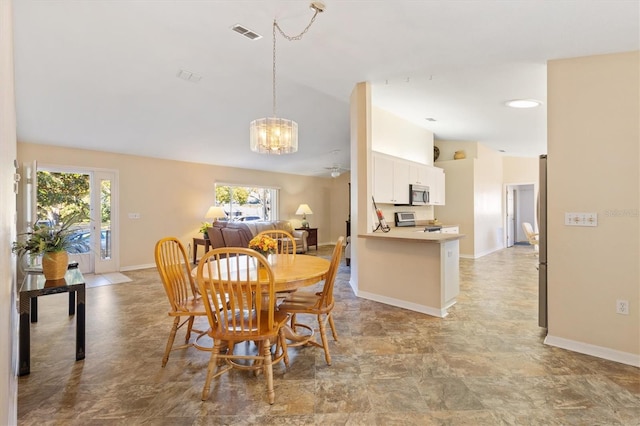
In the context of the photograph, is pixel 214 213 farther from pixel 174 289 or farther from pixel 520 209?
pixel 520 209

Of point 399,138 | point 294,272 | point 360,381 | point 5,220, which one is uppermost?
point 399,138

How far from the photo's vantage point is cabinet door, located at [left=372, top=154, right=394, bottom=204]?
4508mm

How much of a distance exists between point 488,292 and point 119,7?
16.9ft

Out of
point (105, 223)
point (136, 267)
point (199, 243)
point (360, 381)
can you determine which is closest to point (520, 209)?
point (199, 243)


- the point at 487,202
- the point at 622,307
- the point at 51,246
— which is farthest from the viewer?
the point at 487,202

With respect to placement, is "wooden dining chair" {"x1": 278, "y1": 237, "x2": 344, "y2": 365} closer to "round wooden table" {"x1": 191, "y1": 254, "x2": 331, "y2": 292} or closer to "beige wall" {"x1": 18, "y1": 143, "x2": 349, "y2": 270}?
"round wooden table" {"x1": 191, "y1": 254, "x2": 331, "y2": 292}

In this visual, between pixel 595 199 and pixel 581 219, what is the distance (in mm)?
183

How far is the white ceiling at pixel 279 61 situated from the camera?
7.89 feet

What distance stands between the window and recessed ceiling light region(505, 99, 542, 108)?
6.00m

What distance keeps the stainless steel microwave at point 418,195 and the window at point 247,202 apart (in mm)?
4464

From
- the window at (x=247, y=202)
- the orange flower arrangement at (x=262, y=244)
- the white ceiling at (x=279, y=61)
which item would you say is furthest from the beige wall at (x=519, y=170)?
the orange flower arrangement at (x=262, y=244)

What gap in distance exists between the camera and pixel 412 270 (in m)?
3.61

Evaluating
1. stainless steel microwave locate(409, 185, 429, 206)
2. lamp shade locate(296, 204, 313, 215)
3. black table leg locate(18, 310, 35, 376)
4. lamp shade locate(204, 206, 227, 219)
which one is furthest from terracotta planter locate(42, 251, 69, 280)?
lamp shade locate(296, 204, 313, 215)

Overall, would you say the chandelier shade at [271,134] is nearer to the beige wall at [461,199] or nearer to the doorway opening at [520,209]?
the beige wall at [461,199]
